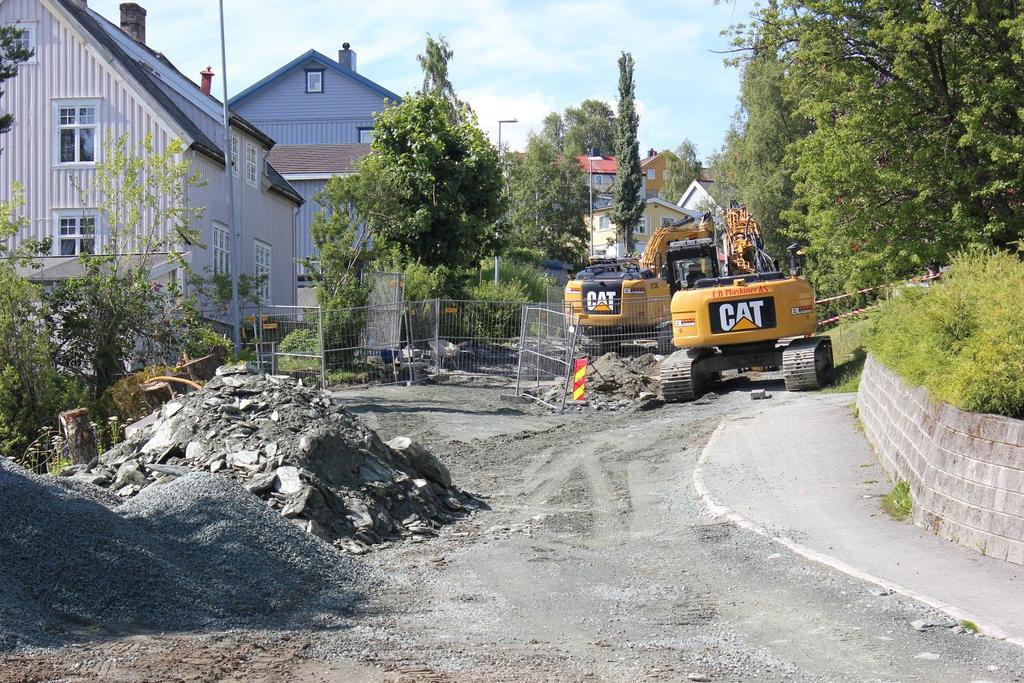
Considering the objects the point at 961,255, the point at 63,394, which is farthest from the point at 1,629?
the point at 63,394

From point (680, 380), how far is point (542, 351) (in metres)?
4.67

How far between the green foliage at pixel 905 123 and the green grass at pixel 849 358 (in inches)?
70.2

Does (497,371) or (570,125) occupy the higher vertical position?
(570,125)

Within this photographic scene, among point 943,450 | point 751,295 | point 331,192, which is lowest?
point 943,450

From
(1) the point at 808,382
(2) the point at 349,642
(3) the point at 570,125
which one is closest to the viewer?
(2) the point at 349,642

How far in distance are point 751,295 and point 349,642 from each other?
1651cm

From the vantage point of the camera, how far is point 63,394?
60.3ft

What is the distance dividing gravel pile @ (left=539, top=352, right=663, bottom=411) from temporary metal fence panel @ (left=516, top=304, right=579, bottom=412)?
2.29ft

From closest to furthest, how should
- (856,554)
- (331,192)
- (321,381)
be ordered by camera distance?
(856,554) < (321,381) < (331,192)

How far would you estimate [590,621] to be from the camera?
797 cm

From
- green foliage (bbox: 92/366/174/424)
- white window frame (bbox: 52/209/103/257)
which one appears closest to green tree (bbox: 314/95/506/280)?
white window frame (bbox: 52/209/103/257)

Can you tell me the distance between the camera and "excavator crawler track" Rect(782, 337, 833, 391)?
70.3ft

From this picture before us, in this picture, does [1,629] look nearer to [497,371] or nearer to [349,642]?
[349,642]

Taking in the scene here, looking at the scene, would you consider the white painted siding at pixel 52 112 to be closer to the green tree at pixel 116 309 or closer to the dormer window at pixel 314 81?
the green tree at pixel 116 309
